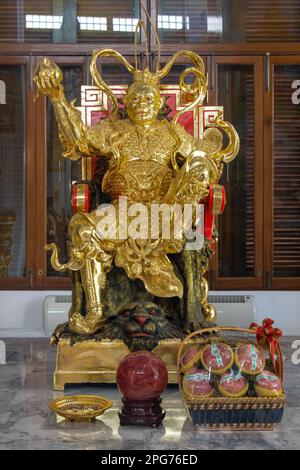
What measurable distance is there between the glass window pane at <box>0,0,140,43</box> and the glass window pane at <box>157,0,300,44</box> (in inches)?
7.2

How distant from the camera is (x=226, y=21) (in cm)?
361

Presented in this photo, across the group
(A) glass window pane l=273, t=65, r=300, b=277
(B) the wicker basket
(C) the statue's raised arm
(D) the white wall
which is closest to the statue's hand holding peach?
(C) the statue's raised arm

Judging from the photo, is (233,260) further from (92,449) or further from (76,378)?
(92,449)

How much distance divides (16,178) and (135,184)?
1.29 m

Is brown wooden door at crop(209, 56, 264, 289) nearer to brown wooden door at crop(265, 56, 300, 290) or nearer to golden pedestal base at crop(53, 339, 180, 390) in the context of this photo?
A: brown wooden door at crop(265, 56, 300, 290)

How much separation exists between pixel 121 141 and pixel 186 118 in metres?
0.37

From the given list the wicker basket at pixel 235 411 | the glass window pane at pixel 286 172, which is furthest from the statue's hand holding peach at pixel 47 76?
the glass window pane at pixel 286 172

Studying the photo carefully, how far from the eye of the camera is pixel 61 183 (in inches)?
142

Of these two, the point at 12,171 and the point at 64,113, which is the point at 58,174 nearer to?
the point at 12,171

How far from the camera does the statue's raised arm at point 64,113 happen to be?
235cm

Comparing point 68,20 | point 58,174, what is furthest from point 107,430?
point 68,20

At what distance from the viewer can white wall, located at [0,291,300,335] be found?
361cm

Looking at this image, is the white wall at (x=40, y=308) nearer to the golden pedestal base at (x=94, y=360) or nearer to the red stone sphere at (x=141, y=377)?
the golden pedestal base at (x=94, y=360)
